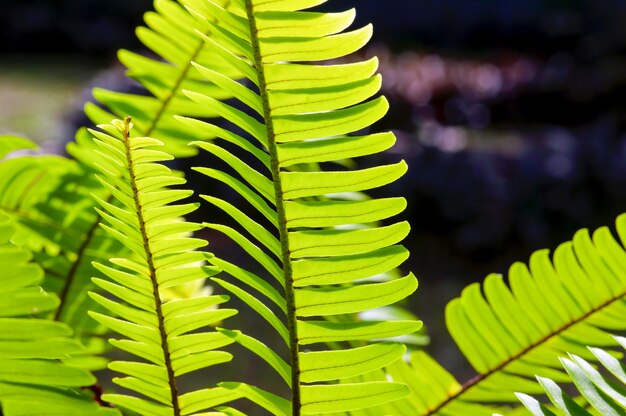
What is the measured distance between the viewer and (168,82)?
39.5 inches

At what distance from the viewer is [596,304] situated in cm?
80

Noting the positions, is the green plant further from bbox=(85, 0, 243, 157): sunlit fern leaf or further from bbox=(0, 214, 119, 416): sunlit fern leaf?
bbox=(85, 0, 243, 157): sunlit fern leaf

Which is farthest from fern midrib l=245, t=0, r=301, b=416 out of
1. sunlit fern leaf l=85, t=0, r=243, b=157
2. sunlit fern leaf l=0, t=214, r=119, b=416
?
sunlit fern leaf l=85, t=0, r=243, b=157

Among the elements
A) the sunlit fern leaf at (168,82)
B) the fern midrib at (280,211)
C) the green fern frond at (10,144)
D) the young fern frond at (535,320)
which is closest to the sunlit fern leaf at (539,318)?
the young fern frond at (535,320)

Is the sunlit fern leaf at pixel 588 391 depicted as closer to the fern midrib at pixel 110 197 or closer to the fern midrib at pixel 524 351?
the fern midrib at pixel 524 351

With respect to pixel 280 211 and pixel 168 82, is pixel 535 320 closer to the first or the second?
pixel 280 211

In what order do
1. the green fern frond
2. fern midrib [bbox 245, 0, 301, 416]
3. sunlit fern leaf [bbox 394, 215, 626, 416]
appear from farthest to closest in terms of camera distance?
the green fern frond
sunlit fern leaf [bbox 394, 215, 626, 416]
fern midrib [bbox 245, 0, 301, 416]

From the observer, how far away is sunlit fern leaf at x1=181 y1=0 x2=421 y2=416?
0.57 metres

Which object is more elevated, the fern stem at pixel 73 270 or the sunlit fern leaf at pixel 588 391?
the fern stem at pixel 73 270

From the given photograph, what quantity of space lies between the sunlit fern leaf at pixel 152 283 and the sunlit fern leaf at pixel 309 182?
46 millimetres

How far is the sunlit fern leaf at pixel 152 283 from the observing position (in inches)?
23.6

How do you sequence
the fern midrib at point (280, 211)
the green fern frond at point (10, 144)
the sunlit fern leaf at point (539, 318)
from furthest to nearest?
the green fern frond at point (10, 144) → the sunlit fern leaf at point (539, 318) → the fern midrib at point (280, 211)

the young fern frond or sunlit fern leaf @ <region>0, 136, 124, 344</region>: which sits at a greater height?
sunlit fern leaf @ <region>0, 136, 124, 344</region>

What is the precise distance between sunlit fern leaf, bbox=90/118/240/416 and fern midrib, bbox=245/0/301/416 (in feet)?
0.16
